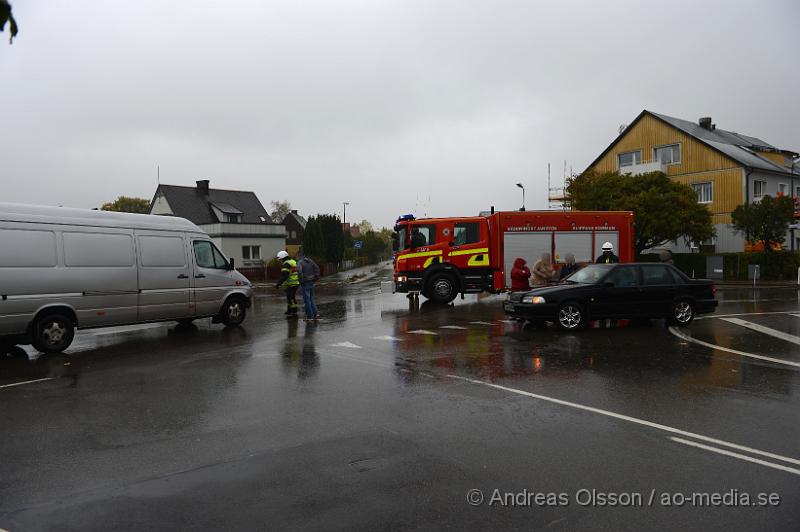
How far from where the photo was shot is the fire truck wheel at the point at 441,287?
17719mm

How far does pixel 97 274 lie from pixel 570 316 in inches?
358

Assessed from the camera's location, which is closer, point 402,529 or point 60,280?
point 402,529

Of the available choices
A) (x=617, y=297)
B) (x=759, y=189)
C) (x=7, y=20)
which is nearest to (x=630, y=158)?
(x=759, y=189)

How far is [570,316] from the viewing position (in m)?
11.8

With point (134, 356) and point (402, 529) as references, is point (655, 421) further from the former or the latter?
point (134, 356)

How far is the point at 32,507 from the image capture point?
3902mm

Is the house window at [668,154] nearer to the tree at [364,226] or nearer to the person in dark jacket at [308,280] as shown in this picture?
the person in dark jacket at [308,280]

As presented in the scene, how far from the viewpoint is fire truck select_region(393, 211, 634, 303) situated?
17.8 m

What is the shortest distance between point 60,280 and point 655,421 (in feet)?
31.2

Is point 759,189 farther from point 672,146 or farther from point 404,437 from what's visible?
point 404,437

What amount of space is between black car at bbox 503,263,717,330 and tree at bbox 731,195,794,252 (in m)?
21.4

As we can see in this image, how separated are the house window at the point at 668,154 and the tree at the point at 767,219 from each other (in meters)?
13.3

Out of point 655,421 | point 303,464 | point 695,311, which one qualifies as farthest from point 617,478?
point 695,311

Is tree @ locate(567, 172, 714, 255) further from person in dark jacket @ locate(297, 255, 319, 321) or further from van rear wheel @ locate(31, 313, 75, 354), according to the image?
van rear wheel @ locate(31, 313, 75, 354)
